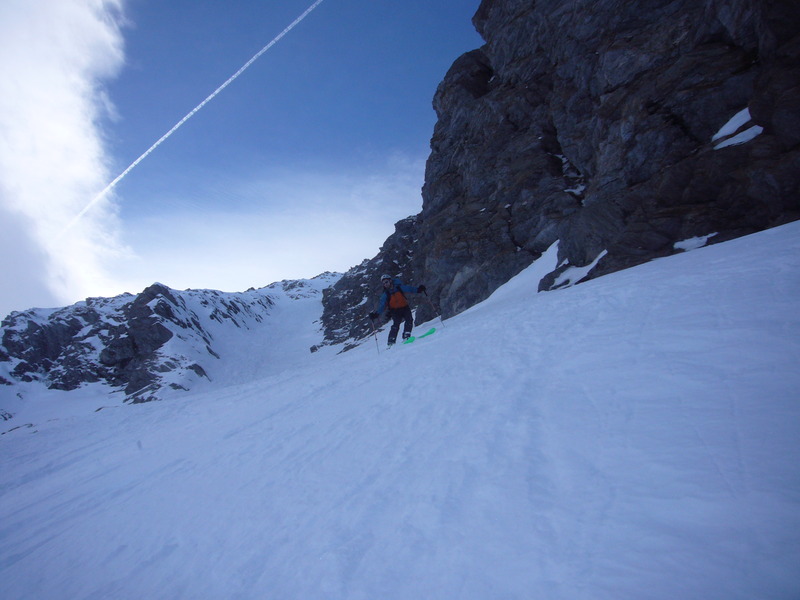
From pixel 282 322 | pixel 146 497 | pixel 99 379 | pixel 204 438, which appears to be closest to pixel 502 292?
pixel 204 438

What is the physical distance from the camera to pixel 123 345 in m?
55.2

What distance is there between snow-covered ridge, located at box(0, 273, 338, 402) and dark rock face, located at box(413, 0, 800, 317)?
4081 cm

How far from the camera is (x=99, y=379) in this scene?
54.2 metres

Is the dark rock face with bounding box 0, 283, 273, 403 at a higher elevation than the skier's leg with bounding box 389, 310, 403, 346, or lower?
higher

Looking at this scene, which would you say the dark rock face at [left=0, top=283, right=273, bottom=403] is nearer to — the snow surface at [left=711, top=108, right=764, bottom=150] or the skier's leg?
the skier's leg

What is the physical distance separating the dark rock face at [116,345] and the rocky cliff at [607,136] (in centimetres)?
4024

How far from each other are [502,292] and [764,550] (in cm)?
2068

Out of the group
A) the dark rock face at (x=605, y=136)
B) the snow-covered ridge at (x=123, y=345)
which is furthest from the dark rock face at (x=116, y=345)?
the dark rock face at (x=605, y=136)

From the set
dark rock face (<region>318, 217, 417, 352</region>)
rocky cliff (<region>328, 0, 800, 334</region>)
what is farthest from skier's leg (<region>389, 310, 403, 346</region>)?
dark rock face (<region>318, 217, 417, 352</region>)

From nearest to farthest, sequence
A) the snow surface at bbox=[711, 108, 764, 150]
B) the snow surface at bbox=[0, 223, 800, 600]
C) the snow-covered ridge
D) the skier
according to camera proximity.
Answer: the snow surface at bbox=[0, 223, 800, 600], the snow surface at bbox=[711, 108, 764, 150], the skier, the snow-covered ridge

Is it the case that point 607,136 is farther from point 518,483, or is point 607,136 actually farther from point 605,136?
point 518,483

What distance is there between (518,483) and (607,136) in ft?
74.8

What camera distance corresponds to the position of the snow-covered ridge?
49719 millimetres

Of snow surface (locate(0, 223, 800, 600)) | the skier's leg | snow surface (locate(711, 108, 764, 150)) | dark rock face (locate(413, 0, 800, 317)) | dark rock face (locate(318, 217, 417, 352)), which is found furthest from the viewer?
dark rock face (locate(318, 217, 417, 352))
